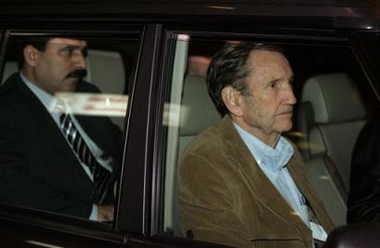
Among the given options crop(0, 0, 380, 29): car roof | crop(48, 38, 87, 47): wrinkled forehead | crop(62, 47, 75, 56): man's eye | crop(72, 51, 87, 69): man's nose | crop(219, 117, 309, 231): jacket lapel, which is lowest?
crop(219, 117, 309, 231): jacket lapel

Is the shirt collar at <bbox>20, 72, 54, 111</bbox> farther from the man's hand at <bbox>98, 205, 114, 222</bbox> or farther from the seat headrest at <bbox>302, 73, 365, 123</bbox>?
the seat headrest at <bbox>302, 73, 365, 123</bbox>

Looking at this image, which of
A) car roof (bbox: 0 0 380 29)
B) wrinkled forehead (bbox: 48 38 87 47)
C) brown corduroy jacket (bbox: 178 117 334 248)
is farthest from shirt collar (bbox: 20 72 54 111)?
brown corduroy jacket (bbox: 178 117 334 248)

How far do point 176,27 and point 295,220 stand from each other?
0.76 meters

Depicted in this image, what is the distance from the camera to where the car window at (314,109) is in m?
2.03

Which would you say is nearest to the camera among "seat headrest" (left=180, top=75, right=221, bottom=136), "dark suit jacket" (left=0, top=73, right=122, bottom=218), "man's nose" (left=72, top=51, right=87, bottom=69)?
"seat headrest" (left=180, top=75, right=221, bottom=136)

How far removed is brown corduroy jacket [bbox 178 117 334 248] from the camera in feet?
6.81

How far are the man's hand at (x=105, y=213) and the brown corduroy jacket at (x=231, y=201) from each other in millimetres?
228

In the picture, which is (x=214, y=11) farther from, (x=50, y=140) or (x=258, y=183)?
(x=50, y=140)

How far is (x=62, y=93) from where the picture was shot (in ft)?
11.0

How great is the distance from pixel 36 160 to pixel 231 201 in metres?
0.96

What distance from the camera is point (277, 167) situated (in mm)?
2432

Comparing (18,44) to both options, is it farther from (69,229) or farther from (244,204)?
(244,204)

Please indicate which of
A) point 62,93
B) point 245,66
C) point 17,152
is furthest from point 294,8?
point 62,93

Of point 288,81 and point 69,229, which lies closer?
point 69,229
